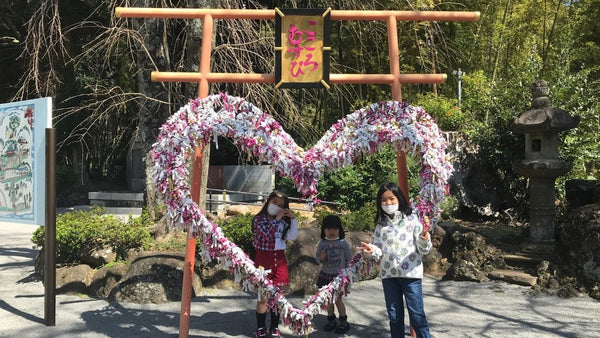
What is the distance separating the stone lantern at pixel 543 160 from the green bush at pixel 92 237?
5898 millimetres

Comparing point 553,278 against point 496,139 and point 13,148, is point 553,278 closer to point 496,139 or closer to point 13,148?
point 496,139

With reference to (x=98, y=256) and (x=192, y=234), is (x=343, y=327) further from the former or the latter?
(x=98, y=256)

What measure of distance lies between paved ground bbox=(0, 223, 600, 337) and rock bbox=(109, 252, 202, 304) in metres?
A: 0.13

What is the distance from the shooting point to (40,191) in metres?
5.57

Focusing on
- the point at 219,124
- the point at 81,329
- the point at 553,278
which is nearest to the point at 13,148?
the point at 81,329

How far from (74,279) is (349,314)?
10.8 feet

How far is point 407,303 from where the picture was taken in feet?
14.1

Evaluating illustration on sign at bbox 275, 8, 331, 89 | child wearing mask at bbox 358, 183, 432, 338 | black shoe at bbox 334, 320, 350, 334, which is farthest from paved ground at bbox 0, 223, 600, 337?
illustration on sign at bbox 275, 8, 331, 89

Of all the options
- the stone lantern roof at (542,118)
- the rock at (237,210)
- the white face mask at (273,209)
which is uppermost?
the stone lantern roof at (542,118)

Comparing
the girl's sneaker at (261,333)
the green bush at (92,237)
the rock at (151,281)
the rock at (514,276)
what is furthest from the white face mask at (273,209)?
the rock at (514,276)

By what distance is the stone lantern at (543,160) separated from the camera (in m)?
8.59

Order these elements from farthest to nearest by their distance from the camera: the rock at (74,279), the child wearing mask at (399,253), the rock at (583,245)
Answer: the rock at (583,245), the rock at (74,279), the child wearing mask at (399,253)

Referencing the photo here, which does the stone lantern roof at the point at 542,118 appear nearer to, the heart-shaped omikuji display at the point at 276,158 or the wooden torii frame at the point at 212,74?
the wooden torii frame at the point at 212,74

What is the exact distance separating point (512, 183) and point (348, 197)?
12.0 ft
